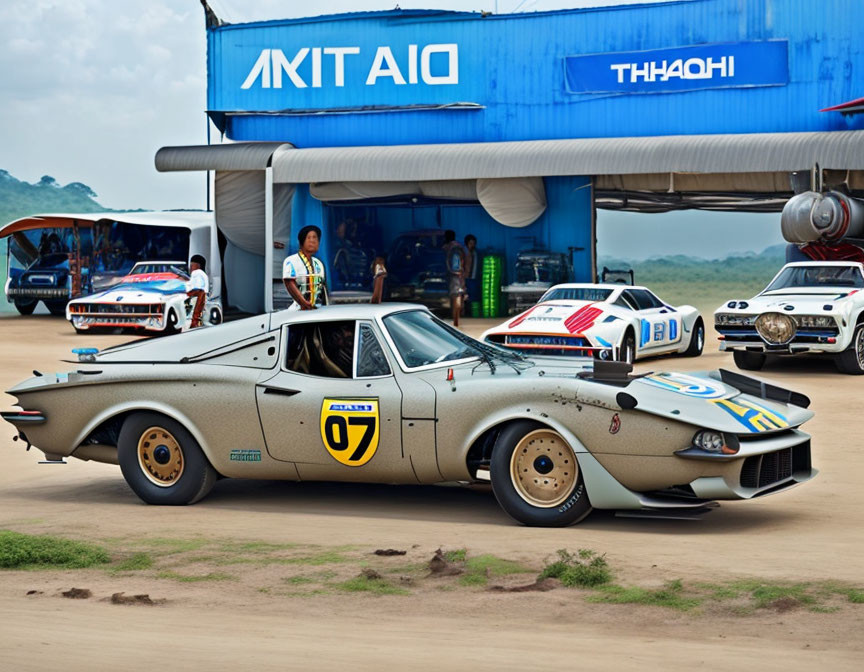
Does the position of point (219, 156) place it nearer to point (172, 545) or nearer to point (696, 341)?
point (696, 341)

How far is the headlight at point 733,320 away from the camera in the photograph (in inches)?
690

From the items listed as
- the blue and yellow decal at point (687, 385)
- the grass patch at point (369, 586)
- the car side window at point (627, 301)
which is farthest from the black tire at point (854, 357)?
the grass patch at point (369, 586)

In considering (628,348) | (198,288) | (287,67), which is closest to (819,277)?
(628,348)

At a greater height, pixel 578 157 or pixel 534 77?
pixel 534 77

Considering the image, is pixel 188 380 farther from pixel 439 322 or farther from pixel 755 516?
pixel 755 516

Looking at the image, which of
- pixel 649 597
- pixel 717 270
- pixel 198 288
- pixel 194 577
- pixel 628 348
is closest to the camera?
pixel 649 597

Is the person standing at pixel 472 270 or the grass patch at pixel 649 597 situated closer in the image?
the grass patch at pixel 649 597

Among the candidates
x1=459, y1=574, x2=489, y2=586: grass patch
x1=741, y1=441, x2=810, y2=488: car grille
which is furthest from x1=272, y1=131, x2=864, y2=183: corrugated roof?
x1=459, y1=574, x2=489, y2=586: grass patch

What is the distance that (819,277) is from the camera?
18688 mm

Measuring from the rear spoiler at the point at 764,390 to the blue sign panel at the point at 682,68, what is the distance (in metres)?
20.6

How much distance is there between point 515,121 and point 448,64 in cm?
209

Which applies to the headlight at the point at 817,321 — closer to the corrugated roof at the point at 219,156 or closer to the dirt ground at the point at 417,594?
the dirt ground at the point at 417,594

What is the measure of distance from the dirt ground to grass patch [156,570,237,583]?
6cm

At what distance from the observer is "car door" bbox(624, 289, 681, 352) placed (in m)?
18.8
